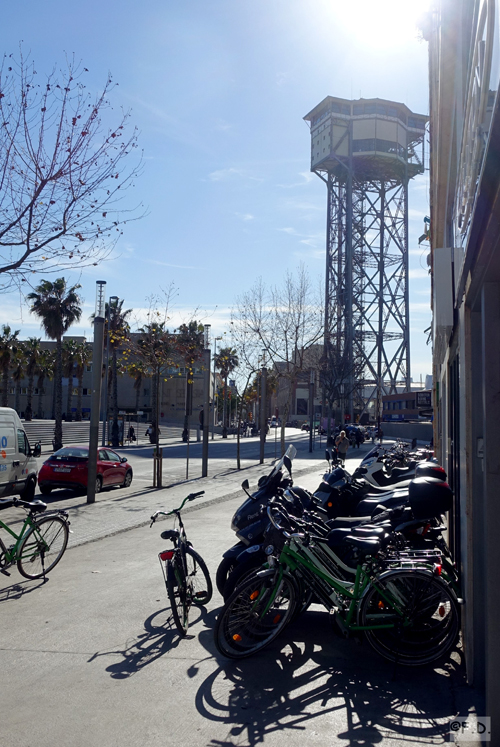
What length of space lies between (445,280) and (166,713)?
14.4 feet

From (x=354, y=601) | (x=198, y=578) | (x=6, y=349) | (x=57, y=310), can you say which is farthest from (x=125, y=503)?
(x=6, y=349)

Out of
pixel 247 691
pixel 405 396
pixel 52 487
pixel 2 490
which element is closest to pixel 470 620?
pixel 247 691

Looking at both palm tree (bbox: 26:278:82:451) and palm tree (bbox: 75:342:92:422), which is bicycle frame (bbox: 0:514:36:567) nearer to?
palm tree (bbox: 26:278:82:451)

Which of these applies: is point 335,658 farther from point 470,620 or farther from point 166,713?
point 166,713

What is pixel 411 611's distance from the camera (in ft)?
15.5

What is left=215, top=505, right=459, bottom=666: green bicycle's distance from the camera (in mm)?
4695

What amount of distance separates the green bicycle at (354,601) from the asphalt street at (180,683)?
0.19 meters

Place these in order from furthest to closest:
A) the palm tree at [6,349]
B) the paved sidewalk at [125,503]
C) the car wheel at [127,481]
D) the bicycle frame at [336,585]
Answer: the palm tree at [6,349] → the car wheel at [127,481] → the paved sidewalk at [125,503] → the bicycle frame at [336,585]

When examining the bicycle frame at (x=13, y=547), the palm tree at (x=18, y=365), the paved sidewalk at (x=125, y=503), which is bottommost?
the paved sidewalk at (x=125, y=503)

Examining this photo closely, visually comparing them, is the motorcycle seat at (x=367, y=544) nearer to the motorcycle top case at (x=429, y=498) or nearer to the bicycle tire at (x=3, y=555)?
the motorcycle top case at (x=429, y=498)

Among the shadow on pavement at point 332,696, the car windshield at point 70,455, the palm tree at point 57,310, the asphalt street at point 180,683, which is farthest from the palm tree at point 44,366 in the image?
the shadow on pavement at point 332,696

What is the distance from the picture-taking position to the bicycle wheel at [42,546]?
705cm

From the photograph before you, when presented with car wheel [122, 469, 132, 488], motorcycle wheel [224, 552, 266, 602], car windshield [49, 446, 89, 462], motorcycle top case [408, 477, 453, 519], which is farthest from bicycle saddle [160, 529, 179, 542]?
Result: car wheel [122, 469, 132, 488]

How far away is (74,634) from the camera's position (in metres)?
5.49
